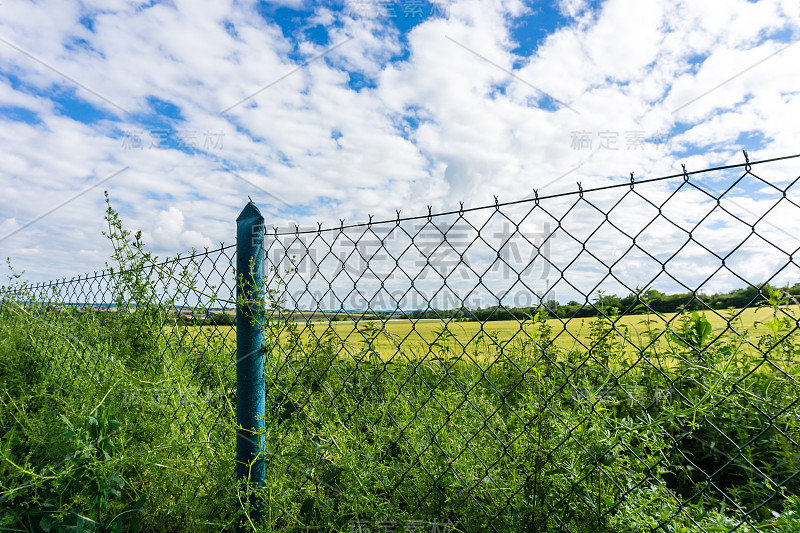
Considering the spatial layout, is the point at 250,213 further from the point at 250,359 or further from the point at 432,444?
the point at 432,444

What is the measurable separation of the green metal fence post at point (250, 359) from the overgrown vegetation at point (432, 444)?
0.21 ft

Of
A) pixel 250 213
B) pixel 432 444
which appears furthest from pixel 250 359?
pixel 432 444

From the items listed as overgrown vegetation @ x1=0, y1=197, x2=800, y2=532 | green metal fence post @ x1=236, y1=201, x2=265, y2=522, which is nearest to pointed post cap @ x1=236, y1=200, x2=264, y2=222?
green metal fence post @ x1=236, y1=201, x2=265, y2=522

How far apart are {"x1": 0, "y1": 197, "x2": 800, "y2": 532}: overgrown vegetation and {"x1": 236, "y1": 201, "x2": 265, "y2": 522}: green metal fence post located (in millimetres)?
63

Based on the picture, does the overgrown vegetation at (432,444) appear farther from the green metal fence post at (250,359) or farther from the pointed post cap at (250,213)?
the pointed post cap at (250,213)

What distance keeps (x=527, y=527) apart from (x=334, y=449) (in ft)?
2.75

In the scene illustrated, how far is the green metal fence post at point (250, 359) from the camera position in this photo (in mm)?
1937

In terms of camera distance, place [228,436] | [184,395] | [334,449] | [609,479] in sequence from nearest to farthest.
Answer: [609,479], [334,449], [228,436], [184,395]

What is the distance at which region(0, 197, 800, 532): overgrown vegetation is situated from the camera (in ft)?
4.94

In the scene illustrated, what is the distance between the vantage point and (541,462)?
5.10 feet

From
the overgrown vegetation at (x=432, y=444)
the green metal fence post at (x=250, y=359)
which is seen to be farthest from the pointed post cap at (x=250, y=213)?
the overgrown vegetation at (x=432, y=444)

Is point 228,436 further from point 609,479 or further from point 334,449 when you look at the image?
point 609,479

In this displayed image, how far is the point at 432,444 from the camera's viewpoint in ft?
6.28

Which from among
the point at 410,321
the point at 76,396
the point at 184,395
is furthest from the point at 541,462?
the point at 76,396
